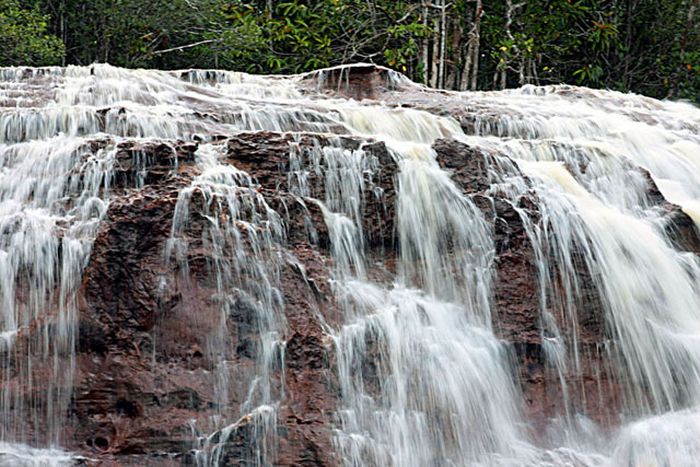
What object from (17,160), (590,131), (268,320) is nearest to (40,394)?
(268,320)

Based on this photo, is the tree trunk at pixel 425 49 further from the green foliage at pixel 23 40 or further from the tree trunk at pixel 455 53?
the green foliage at pixel 23 40

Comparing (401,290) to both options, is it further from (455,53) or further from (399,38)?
(455,53)

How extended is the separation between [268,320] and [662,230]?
340cm

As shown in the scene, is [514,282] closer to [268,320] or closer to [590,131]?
[268,320]

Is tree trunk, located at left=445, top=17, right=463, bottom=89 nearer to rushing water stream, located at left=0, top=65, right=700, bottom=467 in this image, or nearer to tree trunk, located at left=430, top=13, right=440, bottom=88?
tree trunk, located at left=430, top=13, right=440, bottom=88

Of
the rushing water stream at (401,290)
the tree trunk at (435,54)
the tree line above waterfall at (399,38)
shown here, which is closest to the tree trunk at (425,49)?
the tree line above waterfall at (399,38)

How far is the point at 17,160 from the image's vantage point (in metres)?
6.18

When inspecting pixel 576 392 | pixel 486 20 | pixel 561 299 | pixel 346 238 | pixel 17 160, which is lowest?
pixel 576 392

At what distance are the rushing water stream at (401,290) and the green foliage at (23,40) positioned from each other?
15.3 ft

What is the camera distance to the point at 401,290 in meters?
5.89

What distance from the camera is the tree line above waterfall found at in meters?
13.8

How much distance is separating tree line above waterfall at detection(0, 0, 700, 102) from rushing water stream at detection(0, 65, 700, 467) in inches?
255

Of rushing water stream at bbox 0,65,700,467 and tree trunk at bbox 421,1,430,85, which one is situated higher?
tree trunk at bbox 421,1,430,85

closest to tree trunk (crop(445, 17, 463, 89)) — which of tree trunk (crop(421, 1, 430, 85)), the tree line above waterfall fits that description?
the tree line above waterfall
